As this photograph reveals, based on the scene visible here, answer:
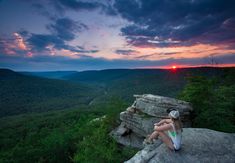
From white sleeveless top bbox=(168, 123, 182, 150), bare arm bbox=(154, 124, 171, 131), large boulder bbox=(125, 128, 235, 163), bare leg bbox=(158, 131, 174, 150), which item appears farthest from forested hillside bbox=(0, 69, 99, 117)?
white sleeveless top bbox=(168, 123, 182, 150)

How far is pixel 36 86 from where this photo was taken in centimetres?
19450

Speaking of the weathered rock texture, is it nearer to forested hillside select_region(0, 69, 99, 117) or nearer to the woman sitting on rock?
the woman sitting on rock

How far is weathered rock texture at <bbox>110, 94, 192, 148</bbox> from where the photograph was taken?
20.1 meters

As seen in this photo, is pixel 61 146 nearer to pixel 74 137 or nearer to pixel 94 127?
pixel 74 137

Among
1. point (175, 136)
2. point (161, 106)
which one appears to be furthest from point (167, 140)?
point (161, 106)

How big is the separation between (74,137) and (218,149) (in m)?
26.9

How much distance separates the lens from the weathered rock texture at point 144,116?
20.1 meters

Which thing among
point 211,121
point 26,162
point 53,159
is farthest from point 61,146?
point 211,121

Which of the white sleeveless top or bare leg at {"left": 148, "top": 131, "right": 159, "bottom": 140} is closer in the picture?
the white sleeveless top

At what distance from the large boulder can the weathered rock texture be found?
7832 mm

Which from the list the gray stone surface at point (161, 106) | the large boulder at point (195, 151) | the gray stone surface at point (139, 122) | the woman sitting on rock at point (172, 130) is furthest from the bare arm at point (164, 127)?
the gray stone surface at point (139, 122)

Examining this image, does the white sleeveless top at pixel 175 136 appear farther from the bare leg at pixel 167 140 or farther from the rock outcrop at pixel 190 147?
the rock outcrop at pixel 190 147

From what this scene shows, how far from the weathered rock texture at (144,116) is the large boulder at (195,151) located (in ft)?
25.7

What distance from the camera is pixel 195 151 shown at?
10000mm
